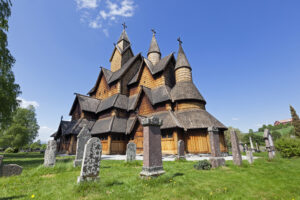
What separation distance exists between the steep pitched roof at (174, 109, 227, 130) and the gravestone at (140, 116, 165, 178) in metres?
Answer: 9.53

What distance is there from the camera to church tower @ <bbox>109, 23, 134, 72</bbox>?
1180 inches

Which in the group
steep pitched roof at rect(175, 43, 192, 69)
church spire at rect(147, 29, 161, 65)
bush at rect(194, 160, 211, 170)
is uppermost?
church spire at rect(147, 29, 161, 65)

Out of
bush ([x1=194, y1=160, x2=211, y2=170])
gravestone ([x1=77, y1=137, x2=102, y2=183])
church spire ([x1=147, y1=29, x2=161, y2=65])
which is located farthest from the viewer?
church spire ([x1=147, y1=29, x2=161, y2=65])

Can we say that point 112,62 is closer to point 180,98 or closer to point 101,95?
point 101,95

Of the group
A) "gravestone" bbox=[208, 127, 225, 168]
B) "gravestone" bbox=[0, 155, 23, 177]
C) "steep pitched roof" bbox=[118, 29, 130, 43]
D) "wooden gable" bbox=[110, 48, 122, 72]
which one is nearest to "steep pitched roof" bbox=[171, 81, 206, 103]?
"gravestone" bbox=[208, 127, 225, 168]

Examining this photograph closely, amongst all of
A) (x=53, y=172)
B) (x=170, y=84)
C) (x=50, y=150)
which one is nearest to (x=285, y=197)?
(x=53, y=172)

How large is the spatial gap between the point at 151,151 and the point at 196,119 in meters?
10.9

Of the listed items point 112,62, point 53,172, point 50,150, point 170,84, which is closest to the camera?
point 53,172

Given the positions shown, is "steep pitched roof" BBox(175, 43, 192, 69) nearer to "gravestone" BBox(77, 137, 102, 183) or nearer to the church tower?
the church tower

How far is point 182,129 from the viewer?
1582cm

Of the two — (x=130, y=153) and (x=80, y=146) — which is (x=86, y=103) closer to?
(x=130, y=153)

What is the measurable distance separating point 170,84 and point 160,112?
5.48m

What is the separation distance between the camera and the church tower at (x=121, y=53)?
2998 cm

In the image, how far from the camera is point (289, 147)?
1398 centimetres
